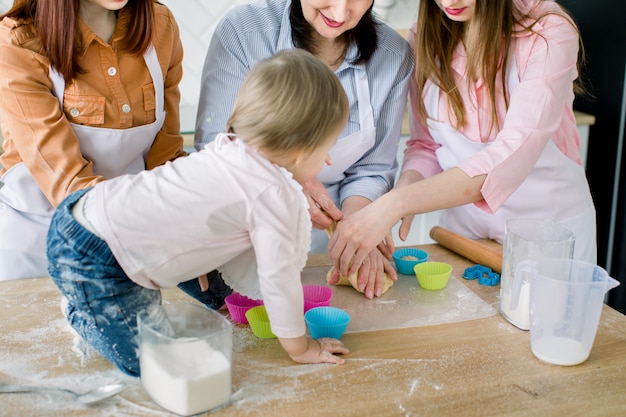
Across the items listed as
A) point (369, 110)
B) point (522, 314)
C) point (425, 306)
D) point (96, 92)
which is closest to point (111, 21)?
point (96, 92)

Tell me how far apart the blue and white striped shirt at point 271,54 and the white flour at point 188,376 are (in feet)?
2.44

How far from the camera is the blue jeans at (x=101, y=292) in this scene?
1.03 m

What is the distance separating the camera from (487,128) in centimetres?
164

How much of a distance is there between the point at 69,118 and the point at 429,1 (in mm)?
866

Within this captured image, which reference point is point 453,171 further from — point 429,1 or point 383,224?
point 429,1

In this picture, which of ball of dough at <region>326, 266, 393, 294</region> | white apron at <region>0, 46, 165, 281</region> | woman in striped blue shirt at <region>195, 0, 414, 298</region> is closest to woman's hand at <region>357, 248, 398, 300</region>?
ball of dough at <region>326, 266, 393, 294</region>

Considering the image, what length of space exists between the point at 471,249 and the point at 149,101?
0.81m

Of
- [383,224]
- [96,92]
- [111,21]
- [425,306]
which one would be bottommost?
[425,306]

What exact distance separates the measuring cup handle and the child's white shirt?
1.30ft

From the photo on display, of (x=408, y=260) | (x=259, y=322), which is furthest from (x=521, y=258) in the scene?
(x=259, y=322)

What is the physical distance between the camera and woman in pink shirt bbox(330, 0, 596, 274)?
4.59ft

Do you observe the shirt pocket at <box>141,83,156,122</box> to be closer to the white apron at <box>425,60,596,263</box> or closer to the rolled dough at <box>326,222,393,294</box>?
the rolled dough at <box>326,222,393,294</box>

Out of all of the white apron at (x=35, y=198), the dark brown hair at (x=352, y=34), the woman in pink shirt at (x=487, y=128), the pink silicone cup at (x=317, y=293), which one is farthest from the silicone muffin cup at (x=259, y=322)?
the dark brown hair at (x=352, y=34)

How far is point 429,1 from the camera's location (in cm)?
161
